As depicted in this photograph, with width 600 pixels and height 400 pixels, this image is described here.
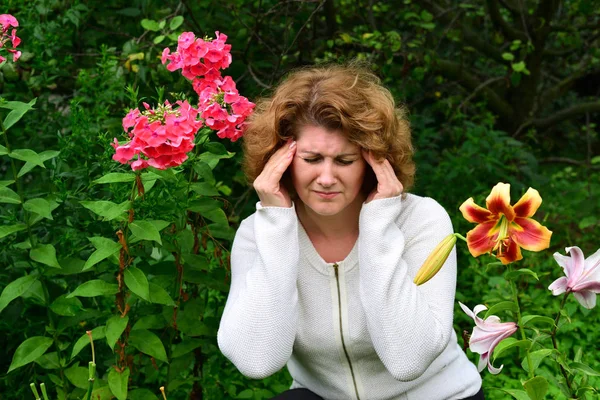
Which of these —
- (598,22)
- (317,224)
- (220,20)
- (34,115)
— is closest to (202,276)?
(317,224)

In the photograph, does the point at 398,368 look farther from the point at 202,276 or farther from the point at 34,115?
the point at 34,115

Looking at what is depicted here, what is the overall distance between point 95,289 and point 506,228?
120 centimetres

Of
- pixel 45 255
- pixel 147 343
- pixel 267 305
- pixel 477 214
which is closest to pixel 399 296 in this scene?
pixel 267 305

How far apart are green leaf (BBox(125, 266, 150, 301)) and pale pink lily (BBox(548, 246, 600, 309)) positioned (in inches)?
42.1

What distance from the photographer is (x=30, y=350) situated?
2332 millimetres

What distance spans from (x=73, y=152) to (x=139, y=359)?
672 millimetres

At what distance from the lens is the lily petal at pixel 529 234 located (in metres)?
1.27

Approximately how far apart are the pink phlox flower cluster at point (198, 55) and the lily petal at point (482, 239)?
3.47ft

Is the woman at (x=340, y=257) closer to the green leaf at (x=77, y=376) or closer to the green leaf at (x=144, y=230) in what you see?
the green leaf at (x=144, y=230)

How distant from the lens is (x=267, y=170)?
7.19 ft

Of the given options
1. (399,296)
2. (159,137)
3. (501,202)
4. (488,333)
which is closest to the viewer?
(501,202)

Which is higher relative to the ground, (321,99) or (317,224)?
(321,99)

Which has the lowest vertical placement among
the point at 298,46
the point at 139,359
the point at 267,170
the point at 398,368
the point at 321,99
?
the point at 139,359

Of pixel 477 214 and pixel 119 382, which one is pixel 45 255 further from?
pixel 477 214
